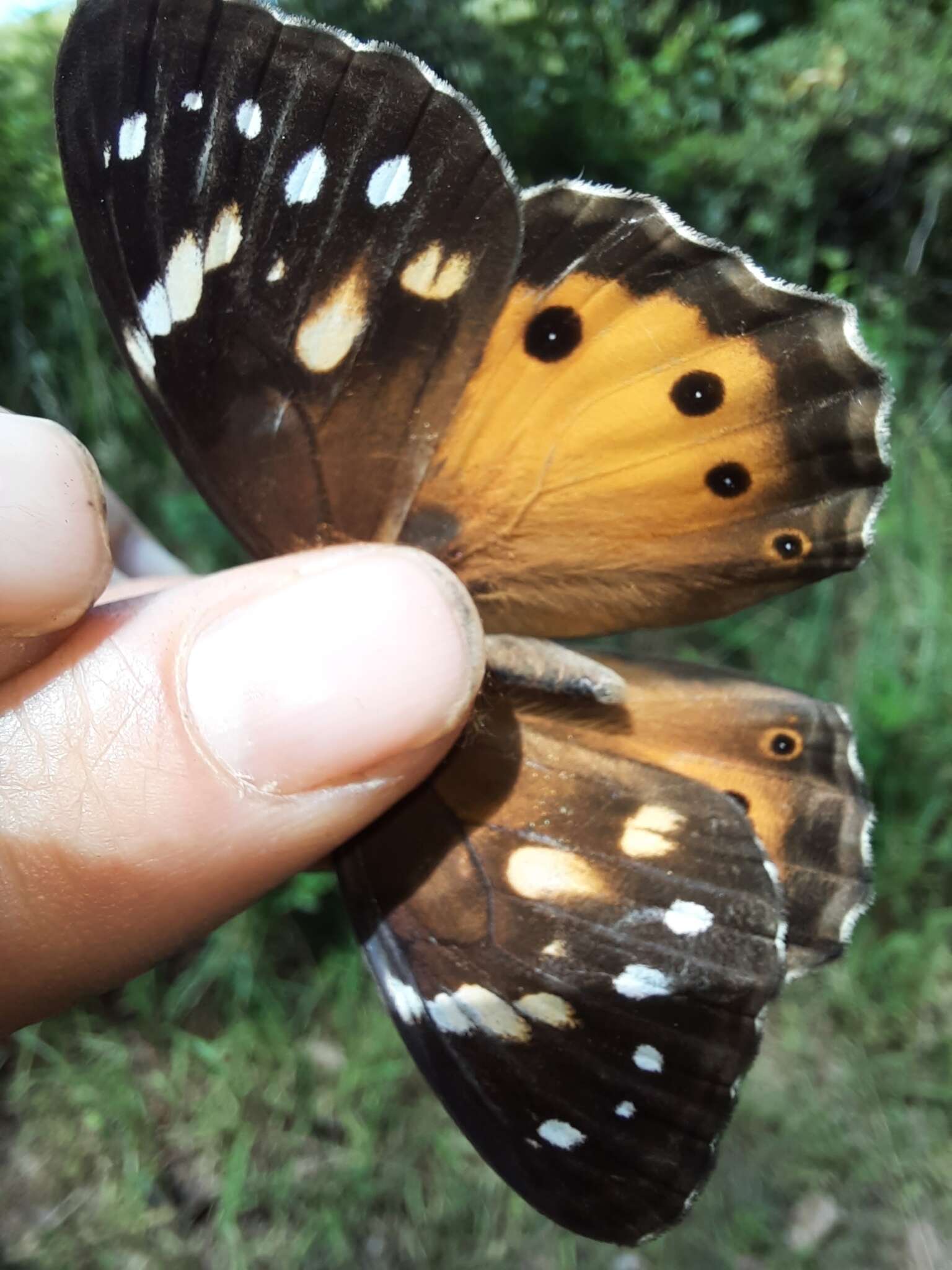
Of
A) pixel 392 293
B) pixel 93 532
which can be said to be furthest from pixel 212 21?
pixel 93 532

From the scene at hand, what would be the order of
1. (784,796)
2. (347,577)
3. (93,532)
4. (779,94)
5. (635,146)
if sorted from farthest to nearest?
(779,94) → (635,146) → (784,796) → (347,577) → (93,532)

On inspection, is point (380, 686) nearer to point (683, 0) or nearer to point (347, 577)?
point (347, 577)

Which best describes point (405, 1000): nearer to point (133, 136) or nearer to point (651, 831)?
point (651, 831)

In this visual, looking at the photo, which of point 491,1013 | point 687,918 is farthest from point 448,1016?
point 687,918

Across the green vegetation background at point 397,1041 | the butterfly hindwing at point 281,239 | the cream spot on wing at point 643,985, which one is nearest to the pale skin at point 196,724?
the butterfly hindwing at point 281,239

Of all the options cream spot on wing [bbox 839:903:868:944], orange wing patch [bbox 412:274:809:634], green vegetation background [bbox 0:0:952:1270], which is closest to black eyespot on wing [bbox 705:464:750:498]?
orange wing patch [bbox 412:274:809:634]

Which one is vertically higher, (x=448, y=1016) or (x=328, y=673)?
(x=328, y=673)
